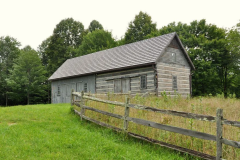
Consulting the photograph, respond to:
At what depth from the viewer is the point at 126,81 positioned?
824 inches

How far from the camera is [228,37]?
32156 mm

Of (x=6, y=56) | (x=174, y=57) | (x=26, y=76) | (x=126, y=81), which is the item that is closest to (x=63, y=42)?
(x=6, y=56)

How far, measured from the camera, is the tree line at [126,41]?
31.6 metres

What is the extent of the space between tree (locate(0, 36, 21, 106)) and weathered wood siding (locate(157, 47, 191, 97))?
35.2 metres

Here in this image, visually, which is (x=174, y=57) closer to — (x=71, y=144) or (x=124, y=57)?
(x=124, y=57)

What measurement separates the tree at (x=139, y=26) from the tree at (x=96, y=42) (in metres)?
4.19

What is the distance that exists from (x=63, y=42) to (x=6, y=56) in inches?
474

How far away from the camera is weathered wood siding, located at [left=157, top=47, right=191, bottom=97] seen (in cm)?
1962

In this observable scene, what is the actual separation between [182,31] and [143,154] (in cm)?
3111

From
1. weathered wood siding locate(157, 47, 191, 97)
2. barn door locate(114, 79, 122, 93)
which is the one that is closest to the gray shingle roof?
weathered wood siding locate(157, 47, 191, 97)

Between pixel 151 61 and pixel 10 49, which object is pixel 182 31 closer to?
pixel 151 61

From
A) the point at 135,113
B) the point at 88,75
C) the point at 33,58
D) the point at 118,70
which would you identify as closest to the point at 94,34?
the point at 33,58

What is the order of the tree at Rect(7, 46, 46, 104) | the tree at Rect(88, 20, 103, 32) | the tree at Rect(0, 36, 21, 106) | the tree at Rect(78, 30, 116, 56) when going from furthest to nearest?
1. the tree at Rect(88, 20, 103, 32)
2. the tree at Rect(78, 30, 116, 56)
3. the tree at Rect(0, 36, 21, 106)
4. the tree at Rect(7, 46, 46, 104)

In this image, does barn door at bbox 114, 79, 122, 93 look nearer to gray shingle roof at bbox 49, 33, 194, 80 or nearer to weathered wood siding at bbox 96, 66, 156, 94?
weathered wood siding at bbox 96, 66, 156, 94
